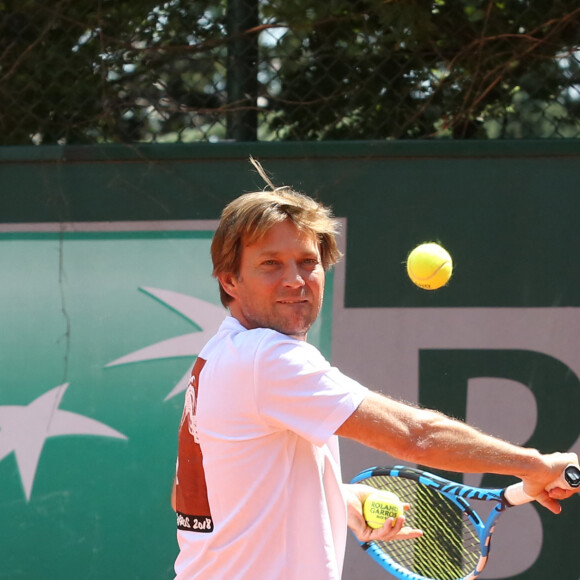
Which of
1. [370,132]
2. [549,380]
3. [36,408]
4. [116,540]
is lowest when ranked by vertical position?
[116,540]

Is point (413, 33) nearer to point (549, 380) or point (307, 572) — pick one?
point (549, 380)

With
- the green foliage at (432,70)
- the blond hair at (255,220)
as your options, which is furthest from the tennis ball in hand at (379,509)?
the green foliage at (432,70)

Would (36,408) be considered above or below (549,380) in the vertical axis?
below

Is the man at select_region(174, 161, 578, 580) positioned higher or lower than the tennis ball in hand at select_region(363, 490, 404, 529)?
higher

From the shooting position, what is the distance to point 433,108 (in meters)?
4.02

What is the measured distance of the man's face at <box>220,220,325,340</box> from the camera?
224 centimetres

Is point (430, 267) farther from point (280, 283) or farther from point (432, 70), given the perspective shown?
point (432, 70)

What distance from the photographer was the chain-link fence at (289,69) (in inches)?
154

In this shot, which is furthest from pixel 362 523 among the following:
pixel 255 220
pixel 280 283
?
pixel 255 220

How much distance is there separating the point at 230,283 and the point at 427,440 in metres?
0.63

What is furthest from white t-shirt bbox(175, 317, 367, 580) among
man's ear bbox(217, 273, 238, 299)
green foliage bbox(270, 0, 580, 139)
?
green foliage bbox(270, 0, 580, 139)

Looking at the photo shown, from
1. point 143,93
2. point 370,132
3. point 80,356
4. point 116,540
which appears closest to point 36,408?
point 80,356

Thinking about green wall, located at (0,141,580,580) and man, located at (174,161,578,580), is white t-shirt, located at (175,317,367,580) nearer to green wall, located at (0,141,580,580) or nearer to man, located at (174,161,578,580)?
man, located at (174,161,578,580)

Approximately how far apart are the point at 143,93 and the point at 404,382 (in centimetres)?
170
